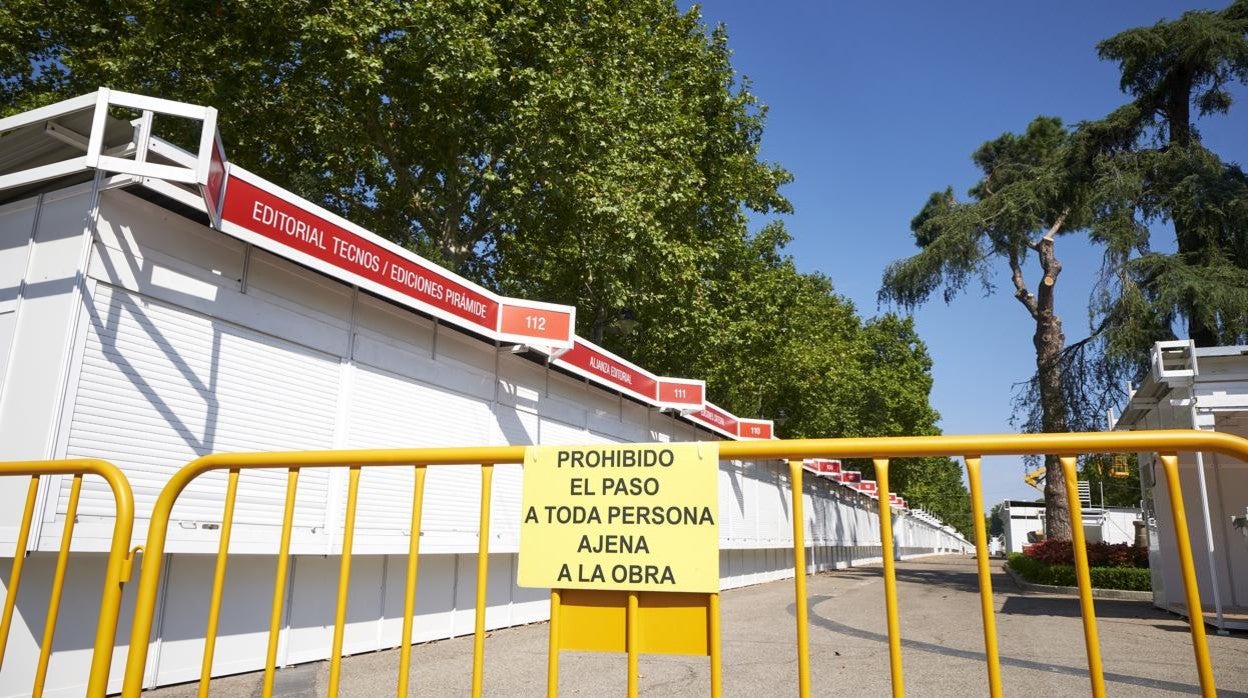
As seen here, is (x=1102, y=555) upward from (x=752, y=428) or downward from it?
downward

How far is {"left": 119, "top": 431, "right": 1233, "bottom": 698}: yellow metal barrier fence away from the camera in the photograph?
2748mm

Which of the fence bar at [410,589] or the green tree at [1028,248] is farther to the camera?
the green tree at [1028,248]

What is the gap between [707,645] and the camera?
118 inches

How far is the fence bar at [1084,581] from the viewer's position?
104 inches

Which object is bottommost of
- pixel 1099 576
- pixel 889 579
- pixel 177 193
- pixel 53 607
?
pixel 1099 576

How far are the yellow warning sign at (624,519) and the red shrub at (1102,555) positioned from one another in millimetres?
19318

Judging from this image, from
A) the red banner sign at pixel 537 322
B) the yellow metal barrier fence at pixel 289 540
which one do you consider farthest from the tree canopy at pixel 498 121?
the yellow metal barrier fence at pixel 289 540

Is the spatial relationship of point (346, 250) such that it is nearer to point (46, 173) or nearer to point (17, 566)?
point (46, 173)

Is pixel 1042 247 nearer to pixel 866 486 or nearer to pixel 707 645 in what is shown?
pixel 866 486

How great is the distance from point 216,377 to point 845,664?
256 inches

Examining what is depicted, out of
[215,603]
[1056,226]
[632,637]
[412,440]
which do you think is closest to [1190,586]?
[632,637]

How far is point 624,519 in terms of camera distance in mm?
3148

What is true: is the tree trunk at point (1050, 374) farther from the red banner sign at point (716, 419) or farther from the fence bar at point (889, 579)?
the fence bar at point (889, 579)

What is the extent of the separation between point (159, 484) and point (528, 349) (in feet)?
19.2
